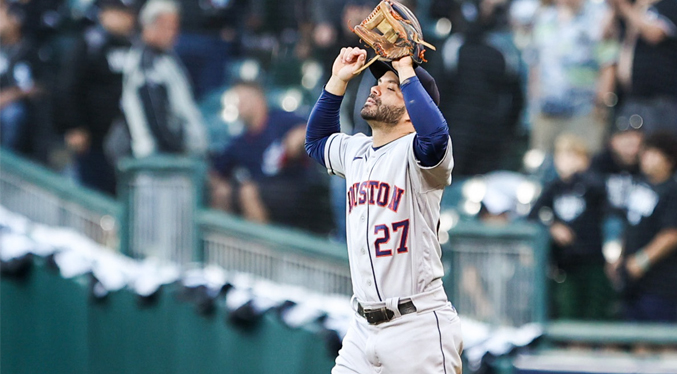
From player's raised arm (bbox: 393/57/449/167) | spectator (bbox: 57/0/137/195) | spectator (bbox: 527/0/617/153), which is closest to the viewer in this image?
player's raised arm (bbox: 393/57/449/167)

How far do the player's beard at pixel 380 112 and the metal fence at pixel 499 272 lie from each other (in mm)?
1293

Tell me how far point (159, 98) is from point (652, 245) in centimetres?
341

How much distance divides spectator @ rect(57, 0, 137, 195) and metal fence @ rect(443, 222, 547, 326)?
126 inches

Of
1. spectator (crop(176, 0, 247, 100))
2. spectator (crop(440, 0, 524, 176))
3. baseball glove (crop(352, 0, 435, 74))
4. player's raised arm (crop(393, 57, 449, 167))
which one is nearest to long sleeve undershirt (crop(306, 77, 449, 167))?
player's raised arm (crop(393, 57, 449, 167))

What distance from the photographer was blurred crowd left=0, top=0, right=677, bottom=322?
5.20 metres

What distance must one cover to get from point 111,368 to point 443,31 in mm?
2908

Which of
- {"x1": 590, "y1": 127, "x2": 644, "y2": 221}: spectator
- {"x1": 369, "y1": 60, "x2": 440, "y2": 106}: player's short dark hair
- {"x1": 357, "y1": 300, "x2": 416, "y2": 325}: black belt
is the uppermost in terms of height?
{"x1": 369, "y1": 60, "x2": 440, "y2": 106}: player's short dark hair

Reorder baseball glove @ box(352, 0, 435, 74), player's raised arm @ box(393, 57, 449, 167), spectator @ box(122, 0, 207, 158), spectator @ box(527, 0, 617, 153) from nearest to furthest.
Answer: player's raised arm @ box(393, 57, 449, 167) → baseball glove @ box(352, 0, 435, 74) → spectator @ box(527, 0, 617, 153) → spectator @ box(122, 0, 207, 158)

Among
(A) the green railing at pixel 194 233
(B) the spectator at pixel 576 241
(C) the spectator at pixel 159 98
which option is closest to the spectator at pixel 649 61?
(B) the spectator at pixel 576 241

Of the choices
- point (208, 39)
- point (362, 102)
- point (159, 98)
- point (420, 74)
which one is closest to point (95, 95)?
point (159, 98)

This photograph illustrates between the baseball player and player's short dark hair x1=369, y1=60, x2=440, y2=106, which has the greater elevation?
player's short dark hair x1=369, y1=60, x2=440, y2=106

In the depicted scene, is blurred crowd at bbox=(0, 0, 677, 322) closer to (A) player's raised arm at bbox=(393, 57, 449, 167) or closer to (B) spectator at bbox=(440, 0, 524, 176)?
(B) spectator at bbox=(440, 0, 524, 176)

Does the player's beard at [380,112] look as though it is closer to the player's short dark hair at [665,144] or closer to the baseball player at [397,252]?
the baseball player at [397,252]

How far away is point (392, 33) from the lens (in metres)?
3.05
